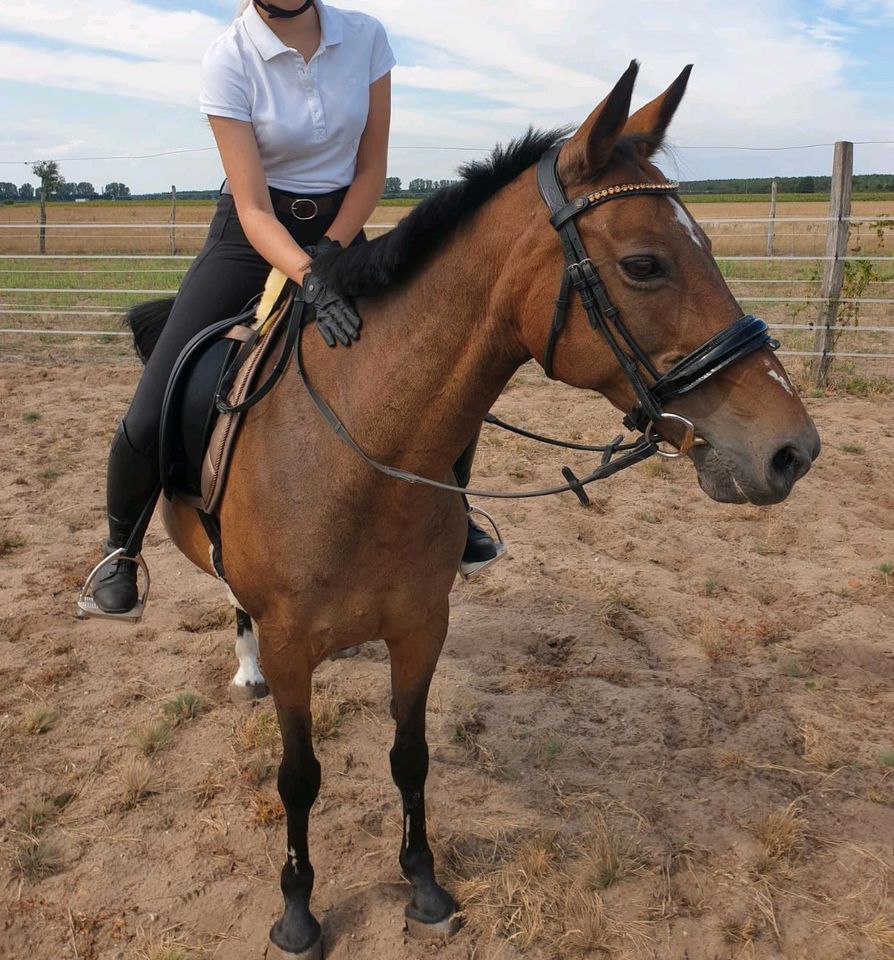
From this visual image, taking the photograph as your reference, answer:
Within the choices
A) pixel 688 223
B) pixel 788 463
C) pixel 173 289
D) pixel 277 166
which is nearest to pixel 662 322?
pixel 688 223

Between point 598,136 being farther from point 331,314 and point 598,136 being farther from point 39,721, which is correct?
point 39,721

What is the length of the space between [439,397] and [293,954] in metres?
1.88

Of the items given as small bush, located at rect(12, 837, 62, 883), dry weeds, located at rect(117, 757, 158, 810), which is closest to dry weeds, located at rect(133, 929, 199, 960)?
small bush, located at rect(12, 837, 62, 883)

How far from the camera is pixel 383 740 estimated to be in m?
3.90

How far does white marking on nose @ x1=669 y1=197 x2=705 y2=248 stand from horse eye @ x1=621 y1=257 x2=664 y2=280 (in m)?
0.11

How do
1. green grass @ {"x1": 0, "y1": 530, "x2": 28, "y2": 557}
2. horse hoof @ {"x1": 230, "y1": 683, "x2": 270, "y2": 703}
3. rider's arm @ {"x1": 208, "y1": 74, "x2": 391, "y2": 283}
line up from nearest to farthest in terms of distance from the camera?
rider's arm @ {"x1": 208, "y1": 74, "x2": 391, "y2": 283} → horse hoof @ {"x1": 230, "y1": 683, "x2": 270, "y2": 703} → green grass @ {"x1": 0, "y1": 530, "x2": 28, "y2": 557}

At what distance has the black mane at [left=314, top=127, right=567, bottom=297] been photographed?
7.21ft

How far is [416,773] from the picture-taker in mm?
3043

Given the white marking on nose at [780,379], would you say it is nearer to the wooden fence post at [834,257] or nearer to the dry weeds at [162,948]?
the dry weeds at [162,948]

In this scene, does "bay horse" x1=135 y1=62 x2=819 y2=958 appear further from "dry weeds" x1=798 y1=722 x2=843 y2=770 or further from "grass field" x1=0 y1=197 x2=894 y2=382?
"dry weeds" x1=798 y1=722 x2=843 y2=770

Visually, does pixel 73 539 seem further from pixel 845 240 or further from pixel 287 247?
pixel 845 240

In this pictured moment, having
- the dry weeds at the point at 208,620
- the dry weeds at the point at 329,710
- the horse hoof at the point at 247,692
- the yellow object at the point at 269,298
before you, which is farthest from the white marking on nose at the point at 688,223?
the dry weeds at the point at 208,620

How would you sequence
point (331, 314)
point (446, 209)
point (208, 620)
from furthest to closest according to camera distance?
point (208, 620) → point (331, 314) → point (446, 209)

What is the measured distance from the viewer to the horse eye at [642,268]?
194 cm
